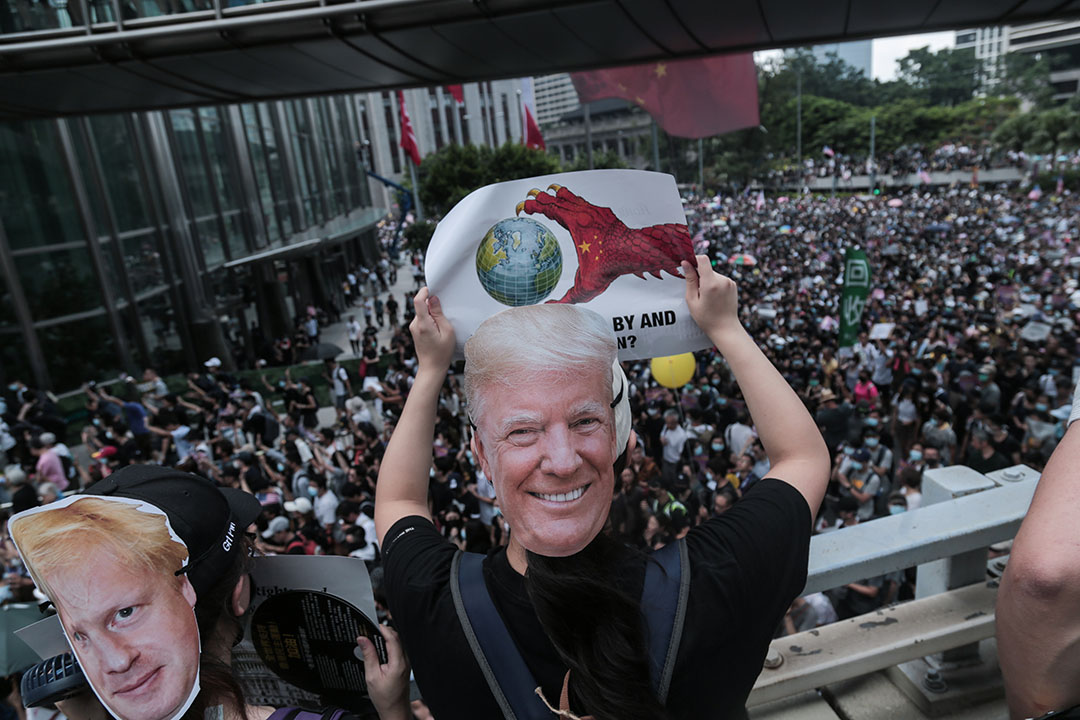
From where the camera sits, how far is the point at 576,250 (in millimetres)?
1822

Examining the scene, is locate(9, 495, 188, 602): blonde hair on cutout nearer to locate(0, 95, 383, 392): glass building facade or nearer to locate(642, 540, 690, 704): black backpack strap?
locate(642, 540, 690, 704): black backpack strap

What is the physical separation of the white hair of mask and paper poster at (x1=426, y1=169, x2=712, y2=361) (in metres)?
0.51

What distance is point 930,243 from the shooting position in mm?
24094

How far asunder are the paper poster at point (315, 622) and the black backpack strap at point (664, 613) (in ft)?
1.94

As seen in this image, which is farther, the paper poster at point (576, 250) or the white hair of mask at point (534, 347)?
the paper poster at point (576, 250)

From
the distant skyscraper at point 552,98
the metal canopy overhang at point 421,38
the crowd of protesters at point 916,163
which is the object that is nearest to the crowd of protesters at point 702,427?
the metal canopy overhang at point 421,38

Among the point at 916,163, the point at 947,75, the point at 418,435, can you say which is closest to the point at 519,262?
the point at 418,435

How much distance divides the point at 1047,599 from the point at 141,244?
18.4 m

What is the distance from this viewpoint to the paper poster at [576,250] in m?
1.74

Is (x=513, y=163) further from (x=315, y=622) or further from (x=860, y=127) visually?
(x=860, y=127)

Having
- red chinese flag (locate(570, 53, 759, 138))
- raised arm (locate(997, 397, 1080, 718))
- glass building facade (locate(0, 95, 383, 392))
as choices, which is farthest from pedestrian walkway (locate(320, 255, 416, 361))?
raised arm (locate(997, 397, 1080, 718))

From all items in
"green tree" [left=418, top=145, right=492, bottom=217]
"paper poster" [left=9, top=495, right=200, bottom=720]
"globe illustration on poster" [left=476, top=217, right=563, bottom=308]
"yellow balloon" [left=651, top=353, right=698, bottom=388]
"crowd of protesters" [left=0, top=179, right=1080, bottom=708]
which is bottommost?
"crowd of protesters" [left=0, top=179, right=1080, bottom=708]

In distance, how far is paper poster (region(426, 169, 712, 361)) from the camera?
1.74m

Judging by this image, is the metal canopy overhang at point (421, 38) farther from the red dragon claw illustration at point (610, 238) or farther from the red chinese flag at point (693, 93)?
the red chinese flag at point (693, 93)
